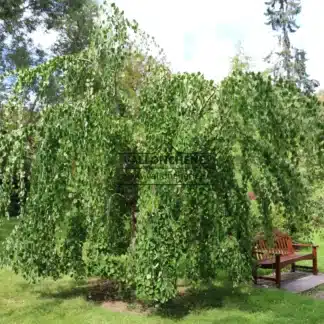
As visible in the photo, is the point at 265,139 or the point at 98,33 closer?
the point at 265,139

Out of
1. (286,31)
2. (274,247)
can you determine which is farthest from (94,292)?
(286,31)

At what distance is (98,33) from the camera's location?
559 centimetres

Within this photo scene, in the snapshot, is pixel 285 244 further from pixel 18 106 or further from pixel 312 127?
pixel 18 106

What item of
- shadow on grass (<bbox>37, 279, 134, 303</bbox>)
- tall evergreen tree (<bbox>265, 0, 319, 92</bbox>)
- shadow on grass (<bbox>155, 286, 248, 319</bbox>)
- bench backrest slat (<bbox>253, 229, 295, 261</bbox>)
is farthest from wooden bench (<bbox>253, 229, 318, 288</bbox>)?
tall evergreen tree (<bbox>265, 0, 319, 92</bbox>)

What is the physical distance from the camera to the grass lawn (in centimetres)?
515

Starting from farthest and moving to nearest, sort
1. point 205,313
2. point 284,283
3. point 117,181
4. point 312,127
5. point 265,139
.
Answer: point 284,283, point 117,181, point 205,313, point 265,139, point 312,127

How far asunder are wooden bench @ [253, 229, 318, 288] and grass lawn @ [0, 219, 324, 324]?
0.42 m

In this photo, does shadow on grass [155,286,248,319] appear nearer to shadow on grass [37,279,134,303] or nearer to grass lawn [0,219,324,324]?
grass lawn [0,219,324,324]

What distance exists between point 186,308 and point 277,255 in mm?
1823

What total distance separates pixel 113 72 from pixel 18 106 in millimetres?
1308

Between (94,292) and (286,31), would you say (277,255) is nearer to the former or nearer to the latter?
(94,292)

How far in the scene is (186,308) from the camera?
18.3 ft

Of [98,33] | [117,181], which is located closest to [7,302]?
[117,181]

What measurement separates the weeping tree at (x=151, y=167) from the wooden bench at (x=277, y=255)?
137cm
